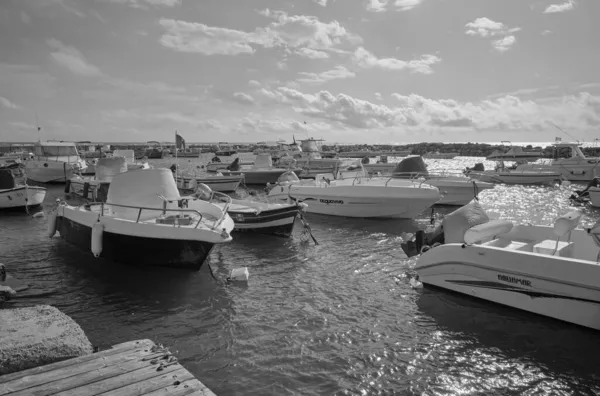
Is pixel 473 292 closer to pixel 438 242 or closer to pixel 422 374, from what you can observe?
pixel 438 242

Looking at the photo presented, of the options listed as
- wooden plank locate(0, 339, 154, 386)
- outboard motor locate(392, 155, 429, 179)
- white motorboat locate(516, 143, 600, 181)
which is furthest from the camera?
white motorboat locate(516, 143, 600, 181)

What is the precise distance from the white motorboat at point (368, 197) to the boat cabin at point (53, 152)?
28.1m

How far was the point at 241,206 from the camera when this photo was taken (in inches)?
706

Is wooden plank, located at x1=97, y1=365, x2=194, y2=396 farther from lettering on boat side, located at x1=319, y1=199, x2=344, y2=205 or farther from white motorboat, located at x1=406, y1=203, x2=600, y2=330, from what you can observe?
lettering on boat side, located at x1=319, y1=199, x2=344, y2=205

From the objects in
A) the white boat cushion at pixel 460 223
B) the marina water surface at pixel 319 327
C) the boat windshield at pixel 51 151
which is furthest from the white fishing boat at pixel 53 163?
the white boat cushion at pixel 460 223

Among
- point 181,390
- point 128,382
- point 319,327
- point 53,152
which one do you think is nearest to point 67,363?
point 128,382

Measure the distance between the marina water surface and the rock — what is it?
1.75 meters

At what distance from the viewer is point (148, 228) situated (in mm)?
9867

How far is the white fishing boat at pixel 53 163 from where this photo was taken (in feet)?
123

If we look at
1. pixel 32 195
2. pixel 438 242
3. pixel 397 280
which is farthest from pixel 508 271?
pixel 32 195

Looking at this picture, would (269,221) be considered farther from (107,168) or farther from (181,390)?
A: (107,168)

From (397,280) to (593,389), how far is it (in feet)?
16.8

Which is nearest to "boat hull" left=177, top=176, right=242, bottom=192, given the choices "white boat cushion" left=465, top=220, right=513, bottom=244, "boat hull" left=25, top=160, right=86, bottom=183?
"boat hull" left=25, top=160, right=86, bottom=183

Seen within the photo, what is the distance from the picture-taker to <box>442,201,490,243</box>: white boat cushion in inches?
397
